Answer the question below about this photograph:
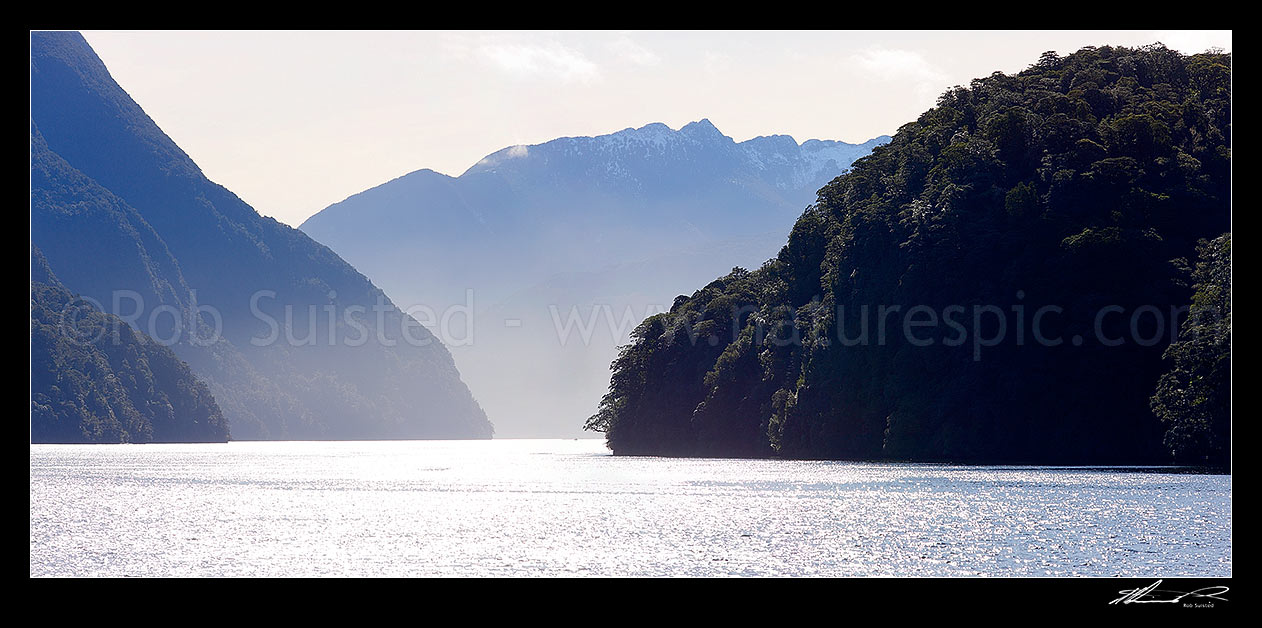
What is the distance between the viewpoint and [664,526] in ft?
185

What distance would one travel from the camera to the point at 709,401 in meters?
150

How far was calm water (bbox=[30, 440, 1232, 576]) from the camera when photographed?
42750 millimetres

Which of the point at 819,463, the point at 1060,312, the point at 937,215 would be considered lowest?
the point at 819,463

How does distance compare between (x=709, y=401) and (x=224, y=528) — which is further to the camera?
(x=709, y=401)

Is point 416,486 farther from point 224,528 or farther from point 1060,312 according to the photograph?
point 1060,312
